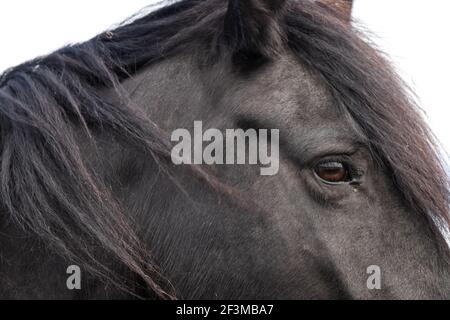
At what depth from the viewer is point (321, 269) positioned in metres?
2.35

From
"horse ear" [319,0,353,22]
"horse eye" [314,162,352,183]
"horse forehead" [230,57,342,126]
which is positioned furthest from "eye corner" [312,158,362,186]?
"horse ear" [319,0,353,22]

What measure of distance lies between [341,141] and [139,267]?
3.09 ft

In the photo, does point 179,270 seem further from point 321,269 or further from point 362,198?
point 362,198

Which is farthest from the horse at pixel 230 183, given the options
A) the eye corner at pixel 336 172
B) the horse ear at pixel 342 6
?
the horse ear at pixel 342 6

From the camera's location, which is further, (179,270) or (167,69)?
(167,69)

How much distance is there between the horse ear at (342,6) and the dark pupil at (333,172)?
0.92 metres

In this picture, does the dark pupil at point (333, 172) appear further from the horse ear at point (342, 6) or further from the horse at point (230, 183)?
the horse ear at point (342, 6)

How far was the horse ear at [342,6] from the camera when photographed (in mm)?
2977

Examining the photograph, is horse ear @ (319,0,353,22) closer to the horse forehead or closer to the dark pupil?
the horse forehead

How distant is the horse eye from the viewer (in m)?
2.41

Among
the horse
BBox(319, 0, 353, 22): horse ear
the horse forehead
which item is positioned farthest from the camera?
BBox(319, 0, 353, 22): horse ear

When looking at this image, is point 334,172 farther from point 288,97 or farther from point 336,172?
point 288,97

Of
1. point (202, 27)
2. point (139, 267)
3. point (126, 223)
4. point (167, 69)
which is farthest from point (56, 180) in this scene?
Result: point (202, 27)

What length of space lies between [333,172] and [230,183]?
1.36 feet
